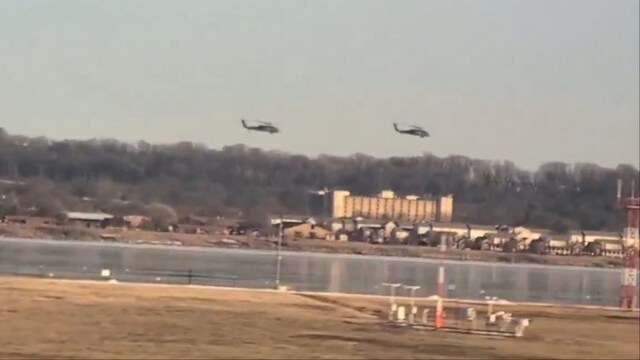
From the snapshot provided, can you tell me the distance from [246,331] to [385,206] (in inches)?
92.7

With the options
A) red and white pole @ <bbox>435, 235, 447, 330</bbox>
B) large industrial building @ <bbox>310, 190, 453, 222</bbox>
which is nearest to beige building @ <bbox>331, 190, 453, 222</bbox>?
large industrial building @ <bbox>310, 190, 453, 222</bbox>

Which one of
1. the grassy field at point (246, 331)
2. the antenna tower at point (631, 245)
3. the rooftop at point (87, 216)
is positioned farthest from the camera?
the grassy field at point (246, 331)

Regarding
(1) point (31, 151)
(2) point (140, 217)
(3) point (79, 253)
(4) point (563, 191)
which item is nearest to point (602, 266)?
(4) point (563, 191)

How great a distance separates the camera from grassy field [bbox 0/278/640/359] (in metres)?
8.28

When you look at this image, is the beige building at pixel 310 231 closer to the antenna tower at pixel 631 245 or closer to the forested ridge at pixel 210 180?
the forested ridge at pixel 210 180

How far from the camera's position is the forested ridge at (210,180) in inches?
287

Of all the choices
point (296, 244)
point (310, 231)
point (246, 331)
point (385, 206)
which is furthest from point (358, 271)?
point (385, 206)

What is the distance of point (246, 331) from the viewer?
9.66 metres

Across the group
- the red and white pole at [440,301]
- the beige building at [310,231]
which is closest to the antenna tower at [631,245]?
the red and white pole at [440,301]

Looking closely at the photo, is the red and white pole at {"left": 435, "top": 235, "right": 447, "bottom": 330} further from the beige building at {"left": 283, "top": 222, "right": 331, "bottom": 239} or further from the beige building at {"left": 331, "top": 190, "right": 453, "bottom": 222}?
the beige building at {"left": 283, "top": 222, "right": 331, "bottom": 239}

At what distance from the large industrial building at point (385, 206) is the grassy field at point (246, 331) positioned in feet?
3.54

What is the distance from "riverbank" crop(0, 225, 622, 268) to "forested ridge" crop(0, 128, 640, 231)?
17 cm

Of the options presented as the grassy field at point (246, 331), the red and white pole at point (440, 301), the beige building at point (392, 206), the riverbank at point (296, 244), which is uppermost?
the beige building at point (392, 206)

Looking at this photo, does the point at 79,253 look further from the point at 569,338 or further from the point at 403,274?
the point at 569,338
